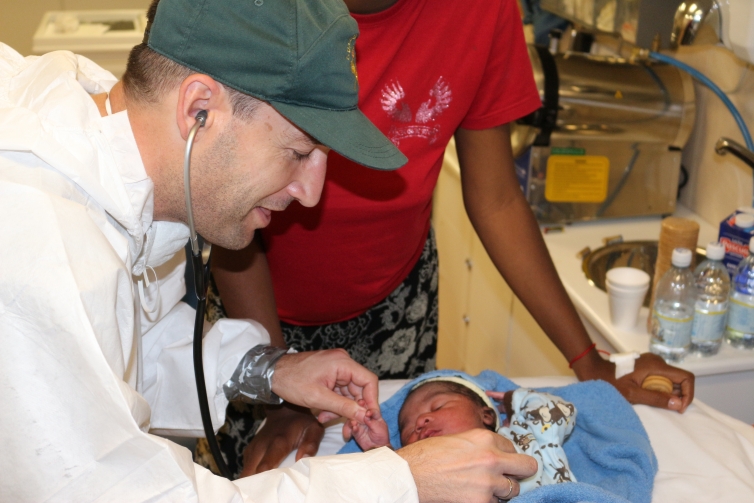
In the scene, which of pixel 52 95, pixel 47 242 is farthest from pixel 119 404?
pixel 52 95

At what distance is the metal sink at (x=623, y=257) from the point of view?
77.6 inches

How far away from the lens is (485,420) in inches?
56.1

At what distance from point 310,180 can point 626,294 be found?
880 mm

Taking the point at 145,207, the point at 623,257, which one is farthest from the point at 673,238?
the point at 145,207

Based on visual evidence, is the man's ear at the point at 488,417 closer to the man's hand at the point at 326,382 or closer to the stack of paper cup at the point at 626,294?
the man's hand at the point at 326,382

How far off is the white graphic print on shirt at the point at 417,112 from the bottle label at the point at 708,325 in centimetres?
70

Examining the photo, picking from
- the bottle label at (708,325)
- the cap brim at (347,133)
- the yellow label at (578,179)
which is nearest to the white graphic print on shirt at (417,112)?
the cap brim at (347,133)

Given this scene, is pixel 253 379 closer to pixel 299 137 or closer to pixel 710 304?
pixel 299 137

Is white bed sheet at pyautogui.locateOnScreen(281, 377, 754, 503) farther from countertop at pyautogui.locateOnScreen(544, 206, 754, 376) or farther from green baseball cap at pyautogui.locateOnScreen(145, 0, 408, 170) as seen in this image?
green baseball cap at pyautogui.locateOnScreen(145, 0, 408, 170)

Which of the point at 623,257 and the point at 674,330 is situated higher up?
the point at 674,330

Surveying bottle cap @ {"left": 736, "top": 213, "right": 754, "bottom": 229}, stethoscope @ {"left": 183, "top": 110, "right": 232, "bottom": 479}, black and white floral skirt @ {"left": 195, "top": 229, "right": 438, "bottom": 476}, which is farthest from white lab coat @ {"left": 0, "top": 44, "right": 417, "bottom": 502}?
bottle cap @ {"left": 736, "top": 213, "right": 754, "bottom": 229}

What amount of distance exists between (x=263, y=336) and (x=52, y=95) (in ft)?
2.01

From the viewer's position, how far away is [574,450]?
142 centimetres

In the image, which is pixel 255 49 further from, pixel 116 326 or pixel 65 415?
pixel 65 415
